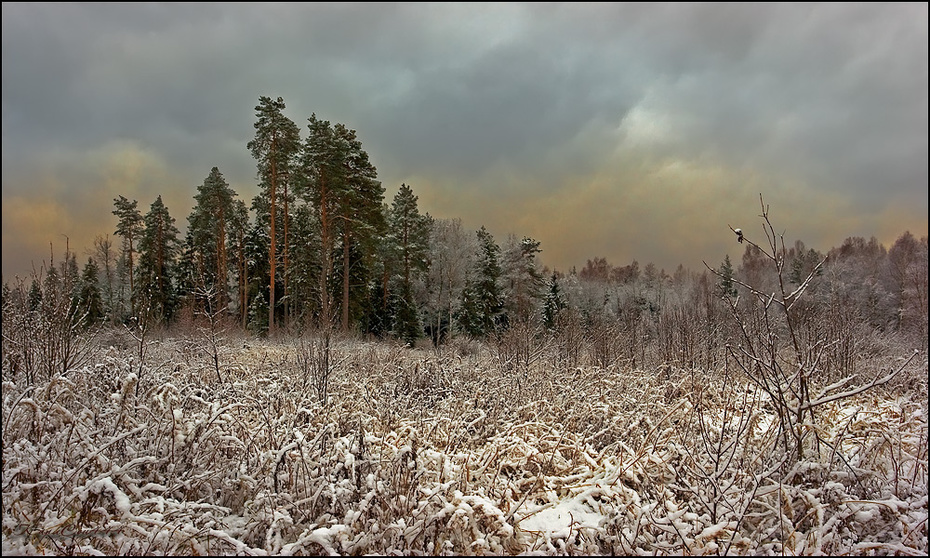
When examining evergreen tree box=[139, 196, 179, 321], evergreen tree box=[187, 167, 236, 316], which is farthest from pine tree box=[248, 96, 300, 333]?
evergreen tree box=[139, 196, 179, 321]

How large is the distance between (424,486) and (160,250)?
1260 inches

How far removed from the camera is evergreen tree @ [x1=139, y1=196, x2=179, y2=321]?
95.2 ft

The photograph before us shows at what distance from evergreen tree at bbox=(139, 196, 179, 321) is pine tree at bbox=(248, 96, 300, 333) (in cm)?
1129

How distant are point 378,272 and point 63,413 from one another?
25248 mm

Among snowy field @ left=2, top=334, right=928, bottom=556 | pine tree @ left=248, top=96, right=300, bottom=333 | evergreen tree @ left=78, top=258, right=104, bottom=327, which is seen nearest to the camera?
snowy field @ left=2, top=334, right=928, bottom=556

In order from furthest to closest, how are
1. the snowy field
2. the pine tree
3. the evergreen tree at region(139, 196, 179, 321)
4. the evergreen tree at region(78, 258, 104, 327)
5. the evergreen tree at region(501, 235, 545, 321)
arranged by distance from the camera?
1. the evergreen tree at region(501, 235, 545, 321)
2. the evergreen tree at region(139, 196, 179, 321)
3. the evergreen tree at region(78, 258, 104, 327)
4. the pine tree
5. the snowy field

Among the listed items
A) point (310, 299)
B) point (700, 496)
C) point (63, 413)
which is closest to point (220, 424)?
point (63, 413)

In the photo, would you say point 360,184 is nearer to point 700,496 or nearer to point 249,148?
point 249,148

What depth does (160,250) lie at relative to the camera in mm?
29438

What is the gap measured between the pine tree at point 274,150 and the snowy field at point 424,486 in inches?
722

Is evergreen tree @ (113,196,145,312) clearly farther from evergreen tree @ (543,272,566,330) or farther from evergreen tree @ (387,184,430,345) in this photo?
evergreen tree @ (543,272,566,330)

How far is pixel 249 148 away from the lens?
2266cm

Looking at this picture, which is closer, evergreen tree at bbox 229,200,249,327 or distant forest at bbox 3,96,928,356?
distant forest at bbox 3,96,928,356

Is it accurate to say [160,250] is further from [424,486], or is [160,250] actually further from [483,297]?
[424,486]
